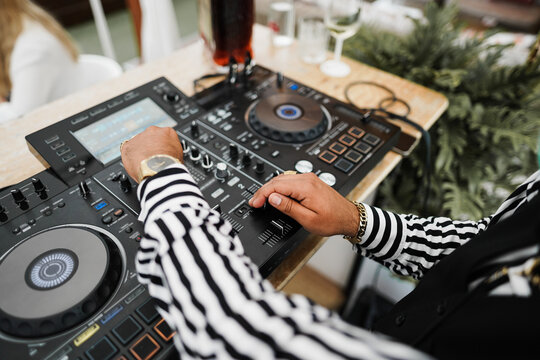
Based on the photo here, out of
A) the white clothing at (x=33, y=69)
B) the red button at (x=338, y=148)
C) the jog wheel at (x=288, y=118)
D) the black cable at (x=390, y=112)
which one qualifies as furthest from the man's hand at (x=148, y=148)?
the white clothing at (x=33, y=69)

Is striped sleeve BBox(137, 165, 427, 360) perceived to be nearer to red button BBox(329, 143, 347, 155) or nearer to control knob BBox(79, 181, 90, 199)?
control knob BBox(79, 181, 90, 199)

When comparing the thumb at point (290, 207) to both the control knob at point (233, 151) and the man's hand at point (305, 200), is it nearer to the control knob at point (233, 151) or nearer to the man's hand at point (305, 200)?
the man's hand at point (305, 200)

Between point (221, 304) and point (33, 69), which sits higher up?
point (221, 304)

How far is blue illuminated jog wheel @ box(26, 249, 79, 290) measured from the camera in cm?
48

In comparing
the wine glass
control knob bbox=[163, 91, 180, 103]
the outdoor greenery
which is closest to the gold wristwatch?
control knob bbox=[163, 91, 180, 103]

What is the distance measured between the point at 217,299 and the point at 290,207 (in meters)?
0.24

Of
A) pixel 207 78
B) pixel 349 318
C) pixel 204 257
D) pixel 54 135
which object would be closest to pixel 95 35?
pixel 207 78

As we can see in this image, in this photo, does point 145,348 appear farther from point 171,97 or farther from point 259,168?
point 171,97

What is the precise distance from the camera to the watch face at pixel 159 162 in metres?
0.56

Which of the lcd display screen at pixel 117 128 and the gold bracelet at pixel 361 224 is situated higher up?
the lcd display screen at pixel 117 128

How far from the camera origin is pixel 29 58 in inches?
53.1

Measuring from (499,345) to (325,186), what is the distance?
35cm

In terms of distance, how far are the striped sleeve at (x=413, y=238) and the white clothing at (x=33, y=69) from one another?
1.32 meters

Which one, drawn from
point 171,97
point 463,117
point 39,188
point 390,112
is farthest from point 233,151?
point 463,117
